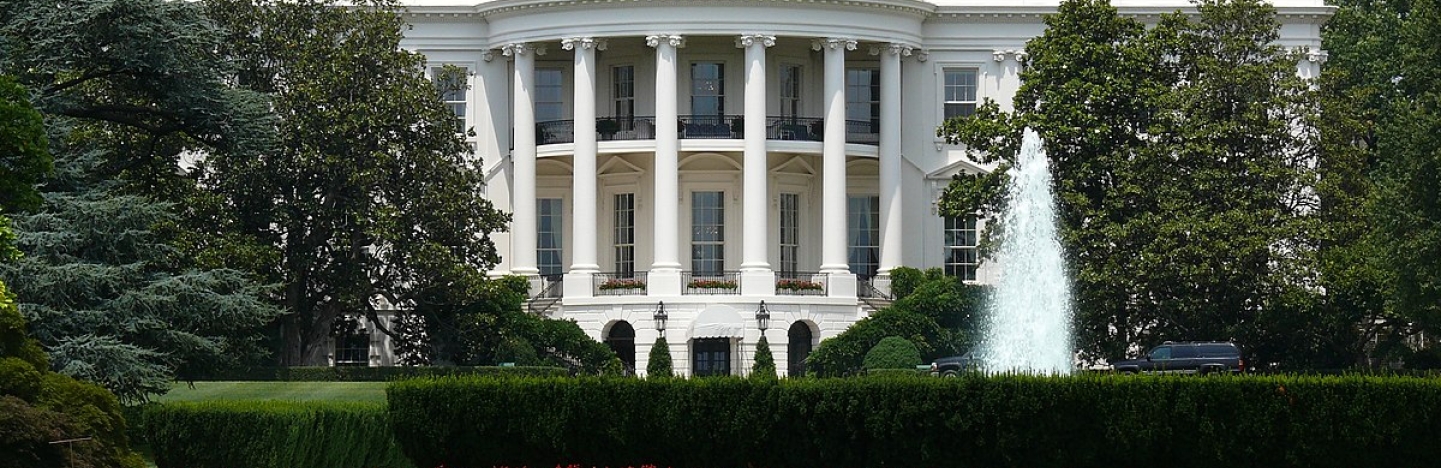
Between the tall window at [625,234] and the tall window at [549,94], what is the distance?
8.94 ft

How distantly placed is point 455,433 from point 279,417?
274 cm

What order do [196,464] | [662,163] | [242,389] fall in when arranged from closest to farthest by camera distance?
[196,464] → [242,389] → [662,163]

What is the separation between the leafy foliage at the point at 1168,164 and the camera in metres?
59.9

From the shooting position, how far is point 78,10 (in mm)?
42500

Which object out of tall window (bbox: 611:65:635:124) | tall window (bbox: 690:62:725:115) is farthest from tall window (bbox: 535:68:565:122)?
tall window (bbox: 690:62:725:115)

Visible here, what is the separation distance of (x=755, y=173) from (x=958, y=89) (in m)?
7.08

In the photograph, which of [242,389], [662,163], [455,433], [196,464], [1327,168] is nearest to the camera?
[455,433]

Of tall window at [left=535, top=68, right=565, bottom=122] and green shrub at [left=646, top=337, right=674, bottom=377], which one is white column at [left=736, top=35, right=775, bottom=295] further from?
tall window at [left=535, top=68, right=565, bottom=122]

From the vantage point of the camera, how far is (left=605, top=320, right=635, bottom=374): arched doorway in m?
68.4

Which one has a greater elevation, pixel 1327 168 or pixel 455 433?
pixel 1327 168

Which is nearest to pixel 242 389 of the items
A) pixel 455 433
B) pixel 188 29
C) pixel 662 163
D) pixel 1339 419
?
pixel 188 29

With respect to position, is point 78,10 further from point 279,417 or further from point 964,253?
point 964,253

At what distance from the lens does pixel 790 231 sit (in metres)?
71.8

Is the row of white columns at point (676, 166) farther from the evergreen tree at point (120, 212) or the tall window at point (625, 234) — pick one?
the evergreen tree at point (120, 212)
